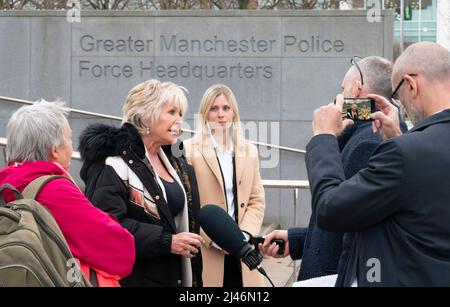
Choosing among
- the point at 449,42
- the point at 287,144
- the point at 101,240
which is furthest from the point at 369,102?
the point at 449,42

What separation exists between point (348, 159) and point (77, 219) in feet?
4.17

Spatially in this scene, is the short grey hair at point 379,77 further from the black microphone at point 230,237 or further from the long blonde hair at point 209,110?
the long blonde hair at point 209,110

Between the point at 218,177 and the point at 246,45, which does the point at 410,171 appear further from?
the point at 246,45

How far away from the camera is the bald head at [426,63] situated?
134 inches

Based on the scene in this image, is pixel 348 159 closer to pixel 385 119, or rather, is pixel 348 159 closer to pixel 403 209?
pixel 385 119

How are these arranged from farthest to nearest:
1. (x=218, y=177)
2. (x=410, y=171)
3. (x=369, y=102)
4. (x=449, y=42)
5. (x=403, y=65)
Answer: (x=449, y=42), (x=218, y=177), (x=369, y=102), (x=403, y=65), (x=410, y=171)

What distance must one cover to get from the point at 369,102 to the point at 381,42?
30.1 ft

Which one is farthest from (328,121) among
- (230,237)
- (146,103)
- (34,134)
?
(146,103)

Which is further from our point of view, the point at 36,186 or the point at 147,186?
the point at 147,186

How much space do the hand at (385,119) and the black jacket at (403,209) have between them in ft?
1.58

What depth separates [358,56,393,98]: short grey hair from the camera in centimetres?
418

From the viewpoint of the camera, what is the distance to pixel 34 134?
163 inches

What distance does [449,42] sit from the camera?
19.8 meters

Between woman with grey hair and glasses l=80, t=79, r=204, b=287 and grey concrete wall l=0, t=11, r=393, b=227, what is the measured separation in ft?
23.2
